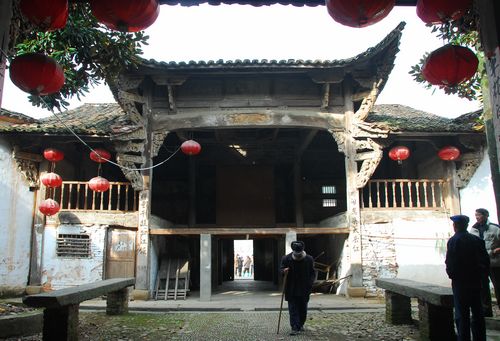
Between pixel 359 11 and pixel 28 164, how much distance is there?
10212 mm

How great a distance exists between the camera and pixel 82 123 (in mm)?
11633

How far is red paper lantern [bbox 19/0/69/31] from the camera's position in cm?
369

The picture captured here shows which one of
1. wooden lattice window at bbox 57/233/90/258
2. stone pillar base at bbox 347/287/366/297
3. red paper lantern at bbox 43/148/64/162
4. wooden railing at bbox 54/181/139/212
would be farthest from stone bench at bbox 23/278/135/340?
stone pillar base at bbox 347/287/366/297

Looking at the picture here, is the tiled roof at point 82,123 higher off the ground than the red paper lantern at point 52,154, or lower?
higher

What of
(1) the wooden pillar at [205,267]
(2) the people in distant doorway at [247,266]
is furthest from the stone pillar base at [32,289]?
(2) the people in distant doorway at [247,266]

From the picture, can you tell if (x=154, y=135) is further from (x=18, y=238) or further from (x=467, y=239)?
(x=467, y=239)

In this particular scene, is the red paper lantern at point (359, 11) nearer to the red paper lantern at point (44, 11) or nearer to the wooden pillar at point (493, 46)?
the wooden pillar at point (493, 46)

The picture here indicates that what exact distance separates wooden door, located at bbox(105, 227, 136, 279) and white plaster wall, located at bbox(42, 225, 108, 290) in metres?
0.20

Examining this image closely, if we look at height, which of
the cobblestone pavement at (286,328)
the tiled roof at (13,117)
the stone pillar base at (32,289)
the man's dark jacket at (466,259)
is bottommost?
the cobblestone pavement at (286,328)

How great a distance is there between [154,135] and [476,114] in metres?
7.97

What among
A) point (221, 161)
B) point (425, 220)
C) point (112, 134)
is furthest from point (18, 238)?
point (425, 220)

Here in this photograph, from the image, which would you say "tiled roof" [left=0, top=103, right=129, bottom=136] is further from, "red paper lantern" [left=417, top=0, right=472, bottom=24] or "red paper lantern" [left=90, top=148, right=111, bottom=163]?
"red paper lantern" [left=417, top=0, right=472, bottom=24]

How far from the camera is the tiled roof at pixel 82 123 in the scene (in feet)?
35.3

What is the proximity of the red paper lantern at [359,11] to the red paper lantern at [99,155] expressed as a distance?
820 cm
